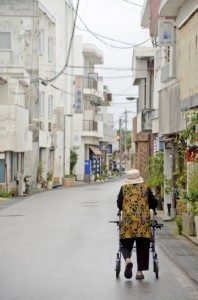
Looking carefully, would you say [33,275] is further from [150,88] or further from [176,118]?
[150,88]

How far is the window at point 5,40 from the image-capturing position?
181 feet

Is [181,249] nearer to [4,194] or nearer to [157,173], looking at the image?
[157,173]

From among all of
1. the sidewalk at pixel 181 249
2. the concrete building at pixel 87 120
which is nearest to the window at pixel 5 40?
the concrete building at pixel 87 120

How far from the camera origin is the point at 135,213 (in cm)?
1268

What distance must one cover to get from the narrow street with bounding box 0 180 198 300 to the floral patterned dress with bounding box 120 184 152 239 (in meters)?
0.81

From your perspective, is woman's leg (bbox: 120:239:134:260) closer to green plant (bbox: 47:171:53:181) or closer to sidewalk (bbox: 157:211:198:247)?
sidewalk (bbox: 157:211:198:247)

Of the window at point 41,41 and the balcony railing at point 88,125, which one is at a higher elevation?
the window at point 41,41

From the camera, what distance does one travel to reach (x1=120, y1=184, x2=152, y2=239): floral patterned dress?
12633 millimetres

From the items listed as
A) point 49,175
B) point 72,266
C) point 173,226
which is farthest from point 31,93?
point 72,266

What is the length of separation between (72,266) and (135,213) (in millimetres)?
2582

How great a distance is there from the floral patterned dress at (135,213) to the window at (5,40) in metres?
43.5

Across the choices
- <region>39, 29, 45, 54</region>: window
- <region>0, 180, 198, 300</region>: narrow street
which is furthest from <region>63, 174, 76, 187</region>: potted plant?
<region>0, 180, 198, 300</region>: narrow street

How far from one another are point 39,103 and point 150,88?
Answer: 14259 millimetres

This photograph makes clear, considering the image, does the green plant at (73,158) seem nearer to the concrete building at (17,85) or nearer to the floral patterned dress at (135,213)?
the concrete building at (17,85)
